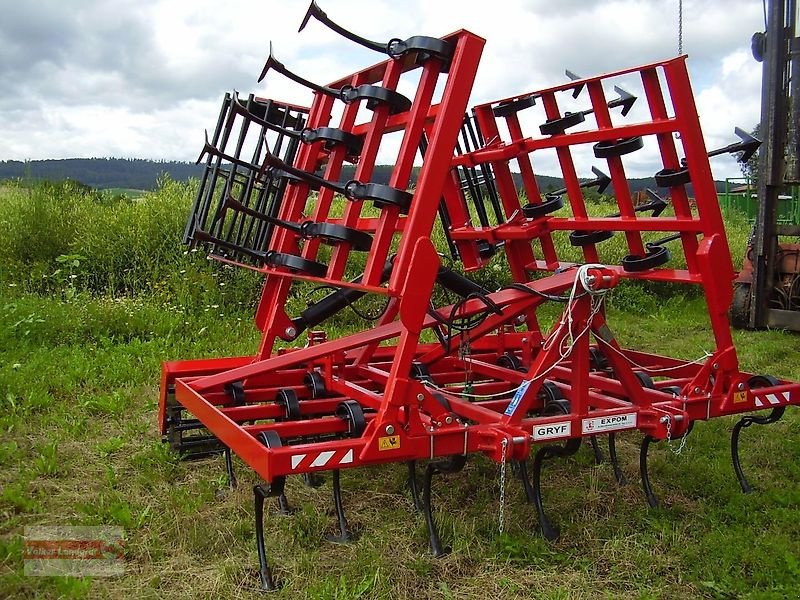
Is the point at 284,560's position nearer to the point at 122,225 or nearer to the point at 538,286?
the point at 538,286

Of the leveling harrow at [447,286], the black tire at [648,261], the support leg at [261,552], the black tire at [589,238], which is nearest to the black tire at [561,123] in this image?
the leveling harrow at [447,286]

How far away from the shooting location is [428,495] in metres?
3.92

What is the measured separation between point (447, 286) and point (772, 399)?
2.02 metres

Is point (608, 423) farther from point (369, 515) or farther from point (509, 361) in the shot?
point (509, 361)

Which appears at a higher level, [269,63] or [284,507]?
[269,63]

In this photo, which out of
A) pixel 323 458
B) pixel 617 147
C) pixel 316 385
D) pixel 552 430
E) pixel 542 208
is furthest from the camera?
pixel 542 208

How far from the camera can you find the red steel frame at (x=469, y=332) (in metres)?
3.58

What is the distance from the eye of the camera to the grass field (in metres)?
3.51

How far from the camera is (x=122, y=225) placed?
10.3 meters

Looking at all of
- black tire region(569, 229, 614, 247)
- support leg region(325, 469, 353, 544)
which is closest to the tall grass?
black tire region(569, 229, 614, 247)

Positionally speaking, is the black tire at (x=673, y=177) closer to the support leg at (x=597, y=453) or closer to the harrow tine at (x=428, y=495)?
the support leg at (x=597, y=453)

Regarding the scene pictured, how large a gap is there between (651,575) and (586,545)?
1.30 feet
